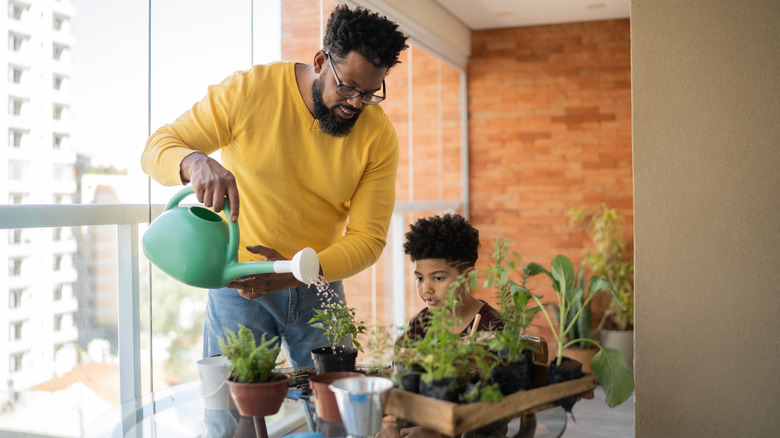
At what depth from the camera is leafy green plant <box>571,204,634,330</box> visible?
4.78 meters

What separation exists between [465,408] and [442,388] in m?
0.05

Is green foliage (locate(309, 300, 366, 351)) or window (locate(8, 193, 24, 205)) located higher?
window (locate(8, 193, 24, 205))

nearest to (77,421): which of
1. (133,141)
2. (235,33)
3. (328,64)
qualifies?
(133,141)

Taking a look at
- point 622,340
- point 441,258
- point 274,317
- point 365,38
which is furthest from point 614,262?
point 365,38

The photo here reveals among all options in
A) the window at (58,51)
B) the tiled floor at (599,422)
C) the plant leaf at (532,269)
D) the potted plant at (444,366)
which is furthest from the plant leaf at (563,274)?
the tiled floor at (599,422)

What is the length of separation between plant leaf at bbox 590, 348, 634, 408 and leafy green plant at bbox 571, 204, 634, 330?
12.0 feet

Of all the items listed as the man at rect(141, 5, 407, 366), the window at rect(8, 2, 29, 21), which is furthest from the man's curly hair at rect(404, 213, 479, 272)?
the window at rect(8, 2, 29, 21)

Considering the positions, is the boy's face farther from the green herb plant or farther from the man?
the green herb plant

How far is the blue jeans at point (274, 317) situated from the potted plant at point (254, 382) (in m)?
0.54

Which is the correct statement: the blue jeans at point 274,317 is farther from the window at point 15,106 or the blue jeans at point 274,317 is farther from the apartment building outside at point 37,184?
the window at point 15,106

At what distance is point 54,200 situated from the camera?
1792mm

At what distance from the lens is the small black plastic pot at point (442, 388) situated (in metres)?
1.10

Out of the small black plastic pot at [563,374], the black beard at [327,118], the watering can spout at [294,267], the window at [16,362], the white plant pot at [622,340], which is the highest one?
the black beard at [327,118]

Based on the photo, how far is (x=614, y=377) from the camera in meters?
1.22
